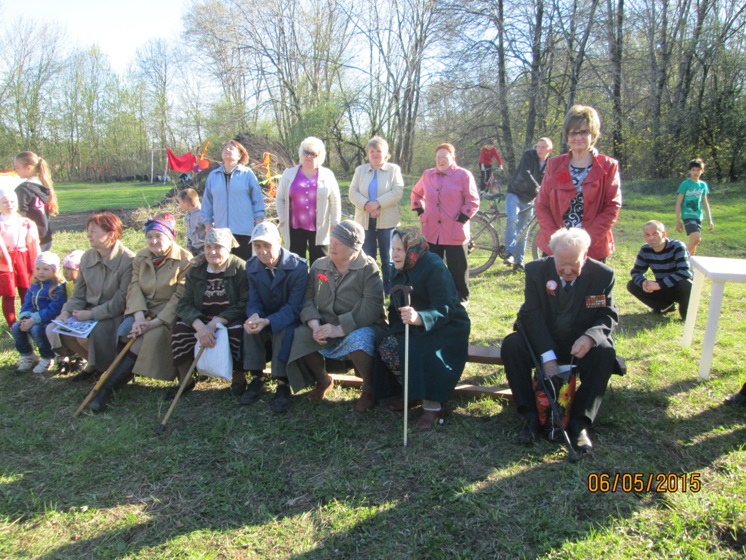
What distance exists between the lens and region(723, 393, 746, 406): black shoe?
336 centimetres

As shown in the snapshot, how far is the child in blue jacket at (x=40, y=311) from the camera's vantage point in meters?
4.12

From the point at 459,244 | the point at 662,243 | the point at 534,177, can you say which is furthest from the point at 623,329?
the point at 534,177

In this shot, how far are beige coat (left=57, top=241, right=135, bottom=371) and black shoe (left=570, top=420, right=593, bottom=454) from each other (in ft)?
11.1

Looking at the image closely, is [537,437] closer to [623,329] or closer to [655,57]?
[623,329]

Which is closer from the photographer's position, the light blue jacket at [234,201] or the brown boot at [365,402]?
the brown boot at [365,402]

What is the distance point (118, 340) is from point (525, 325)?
10.0 feet

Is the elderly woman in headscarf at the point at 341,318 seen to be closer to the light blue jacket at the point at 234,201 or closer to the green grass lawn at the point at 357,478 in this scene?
the green grass lawn at the point at 357,478

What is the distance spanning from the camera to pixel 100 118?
118 ft

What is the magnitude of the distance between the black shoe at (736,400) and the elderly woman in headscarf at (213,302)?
11.2 feet

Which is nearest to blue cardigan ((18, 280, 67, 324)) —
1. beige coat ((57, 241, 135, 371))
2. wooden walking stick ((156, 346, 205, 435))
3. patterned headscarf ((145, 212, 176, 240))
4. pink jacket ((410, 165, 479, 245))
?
beige coat ((57, 241, 135, 371))

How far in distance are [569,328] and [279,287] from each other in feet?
6.64

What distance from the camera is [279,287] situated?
374 cm

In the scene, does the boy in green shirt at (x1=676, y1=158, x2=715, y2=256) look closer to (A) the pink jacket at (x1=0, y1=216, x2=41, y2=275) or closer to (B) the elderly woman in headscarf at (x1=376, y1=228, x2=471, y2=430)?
(B) the elderly woman in headscarf at (x1=376, y1=228, x2=471, y2=430)
